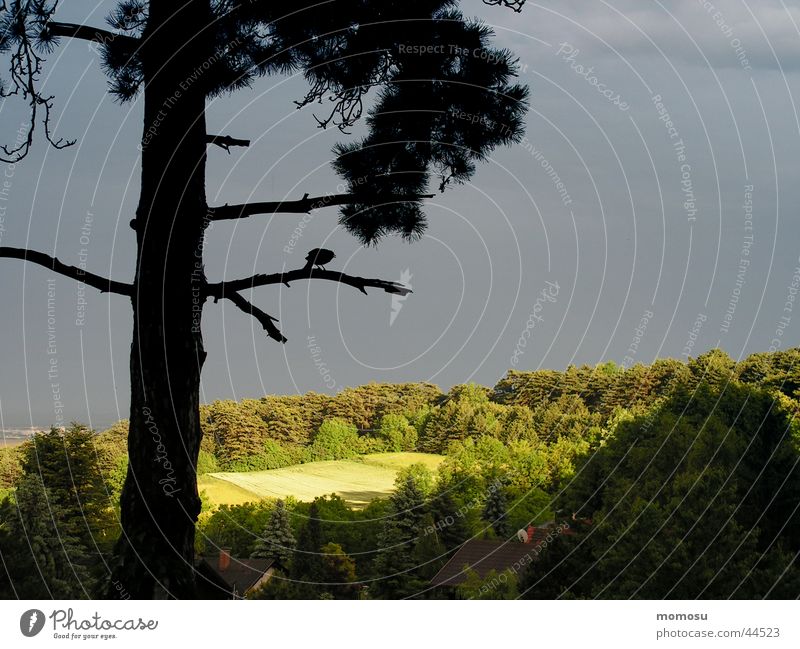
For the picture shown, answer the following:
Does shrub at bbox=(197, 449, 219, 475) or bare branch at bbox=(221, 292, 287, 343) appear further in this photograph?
shrub at bbox=(197, 449, 219, 475)

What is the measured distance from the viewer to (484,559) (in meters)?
26.8

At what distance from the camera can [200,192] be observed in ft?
28.7

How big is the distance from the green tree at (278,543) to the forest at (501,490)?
108 millimetres

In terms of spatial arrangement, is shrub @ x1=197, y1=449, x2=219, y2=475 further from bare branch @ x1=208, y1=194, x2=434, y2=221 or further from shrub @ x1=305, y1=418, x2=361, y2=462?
bare branch @ x1=208, y1=194, x2=434, y2=221

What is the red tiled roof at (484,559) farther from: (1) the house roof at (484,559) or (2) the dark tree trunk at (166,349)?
(2) the dark tree trunk at (166,349)

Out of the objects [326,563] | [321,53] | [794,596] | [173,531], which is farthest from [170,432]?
[794,596]

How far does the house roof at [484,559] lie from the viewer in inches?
967

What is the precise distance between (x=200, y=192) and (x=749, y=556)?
21.2 metres

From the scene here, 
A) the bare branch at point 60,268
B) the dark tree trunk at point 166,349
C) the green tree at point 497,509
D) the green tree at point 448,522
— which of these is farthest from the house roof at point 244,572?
the green tree at point 497,509

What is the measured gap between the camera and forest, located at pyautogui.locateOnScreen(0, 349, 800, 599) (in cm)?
2198

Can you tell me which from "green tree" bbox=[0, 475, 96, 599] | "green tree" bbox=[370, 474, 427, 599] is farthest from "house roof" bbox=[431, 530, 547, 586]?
"green tree" bbox=[0, 475, 96, 599]

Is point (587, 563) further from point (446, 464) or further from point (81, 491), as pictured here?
point (446, 464)
